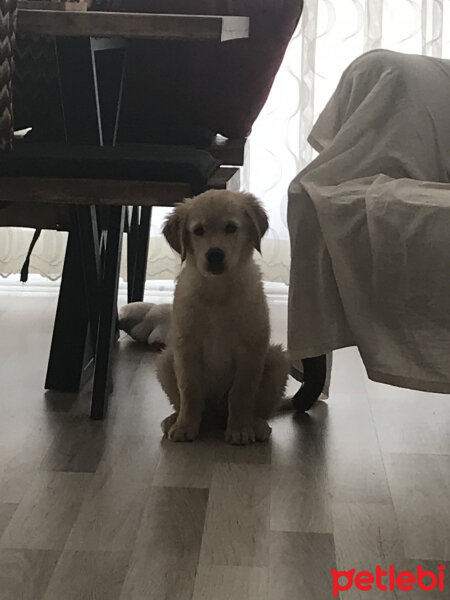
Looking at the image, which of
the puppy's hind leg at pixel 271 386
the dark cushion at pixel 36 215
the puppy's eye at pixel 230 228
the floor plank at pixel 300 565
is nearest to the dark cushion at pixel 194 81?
the dark cushion at pixel 36 215

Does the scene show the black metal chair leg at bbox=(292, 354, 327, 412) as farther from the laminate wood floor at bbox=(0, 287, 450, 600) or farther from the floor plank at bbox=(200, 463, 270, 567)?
the floor plank at bbox=(200, 463, 270, 567)

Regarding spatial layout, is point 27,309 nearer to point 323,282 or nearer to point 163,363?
point 163,363

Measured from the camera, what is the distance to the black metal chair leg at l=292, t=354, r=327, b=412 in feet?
7.11

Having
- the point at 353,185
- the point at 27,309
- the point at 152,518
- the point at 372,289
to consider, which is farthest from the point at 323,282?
the point at 27,309

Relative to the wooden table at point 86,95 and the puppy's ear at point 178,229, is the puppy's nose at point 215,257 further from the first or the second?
the wooden table at point 86,95

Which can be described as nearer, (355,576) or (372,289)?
(355,576)

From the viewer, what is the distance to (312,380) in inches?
86.0

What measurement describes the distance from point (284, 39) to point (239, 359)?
0.96 metres

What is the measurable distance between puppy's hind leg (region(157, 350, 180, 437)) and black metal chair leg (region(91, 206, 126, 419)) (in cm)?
12

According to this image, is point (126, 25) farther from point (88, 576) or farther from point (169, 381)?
point (88, 576)

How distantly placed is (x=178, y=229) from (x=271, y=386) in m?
0.42

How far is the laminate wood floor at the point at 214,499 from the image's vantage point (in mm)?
1495

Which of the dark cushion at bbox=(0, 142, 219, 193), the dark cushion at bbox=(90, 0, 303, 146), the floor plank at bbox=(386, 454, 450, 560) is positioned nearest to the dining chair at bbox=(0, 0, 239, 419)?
the dark cushion at bbox=(0, 142, 219, 193)

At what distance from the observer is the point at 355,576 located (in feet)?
4.92
